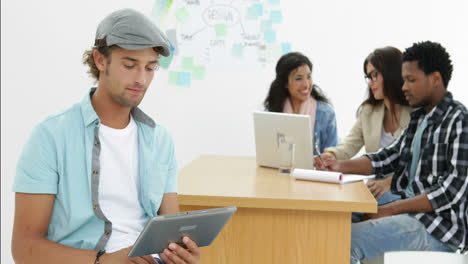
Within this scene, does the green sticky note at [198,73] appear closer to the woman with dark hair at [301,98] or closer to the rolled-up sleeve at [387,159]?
the woman with dark hair at [301,98]

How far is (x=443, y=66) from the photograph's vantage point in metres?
2.41

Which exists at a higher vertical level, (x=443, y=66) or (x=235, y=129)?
(x=443, y=66)

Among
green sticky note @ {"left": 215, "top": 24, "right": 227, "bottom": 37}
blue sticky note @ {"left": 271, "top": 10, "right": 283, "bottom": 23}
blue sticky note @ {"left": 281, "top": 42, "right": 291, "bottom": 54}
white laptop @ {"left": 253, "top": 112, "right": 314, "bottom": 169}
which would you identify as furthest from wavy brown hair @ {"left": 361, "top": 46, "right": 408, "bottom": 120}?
green sticky note @ {"left": 215, "top": 24, "right": 227, "bottom": 37}

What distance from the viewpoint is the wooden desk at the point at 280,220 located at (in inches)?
77.8

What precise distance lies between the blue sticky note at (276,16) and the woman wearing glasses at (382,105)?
1.05m

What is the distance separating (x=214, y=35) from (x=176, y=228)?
2.88 metres

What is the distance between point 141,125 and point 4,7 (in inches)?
121

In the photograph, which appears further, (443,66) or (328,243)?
(443,66)

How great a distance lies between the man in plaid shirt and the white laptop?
0.41m

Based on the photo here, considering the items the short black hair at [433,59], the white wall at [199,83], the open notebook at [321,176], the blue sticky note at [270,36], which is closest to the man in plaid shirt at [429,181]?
the short black hair at [433,59]

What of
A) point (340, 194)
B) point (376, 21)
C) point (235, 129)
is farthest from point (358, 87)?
point (340, 194)

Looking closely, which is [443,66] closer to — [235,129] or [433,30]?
[433,30]

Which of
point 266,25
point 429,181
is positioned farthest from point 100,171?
point 266,25

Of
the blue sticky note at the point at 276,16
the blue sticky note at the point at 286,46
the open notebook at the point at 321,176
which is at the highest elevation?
the blue sticky note at the point at 276,16
